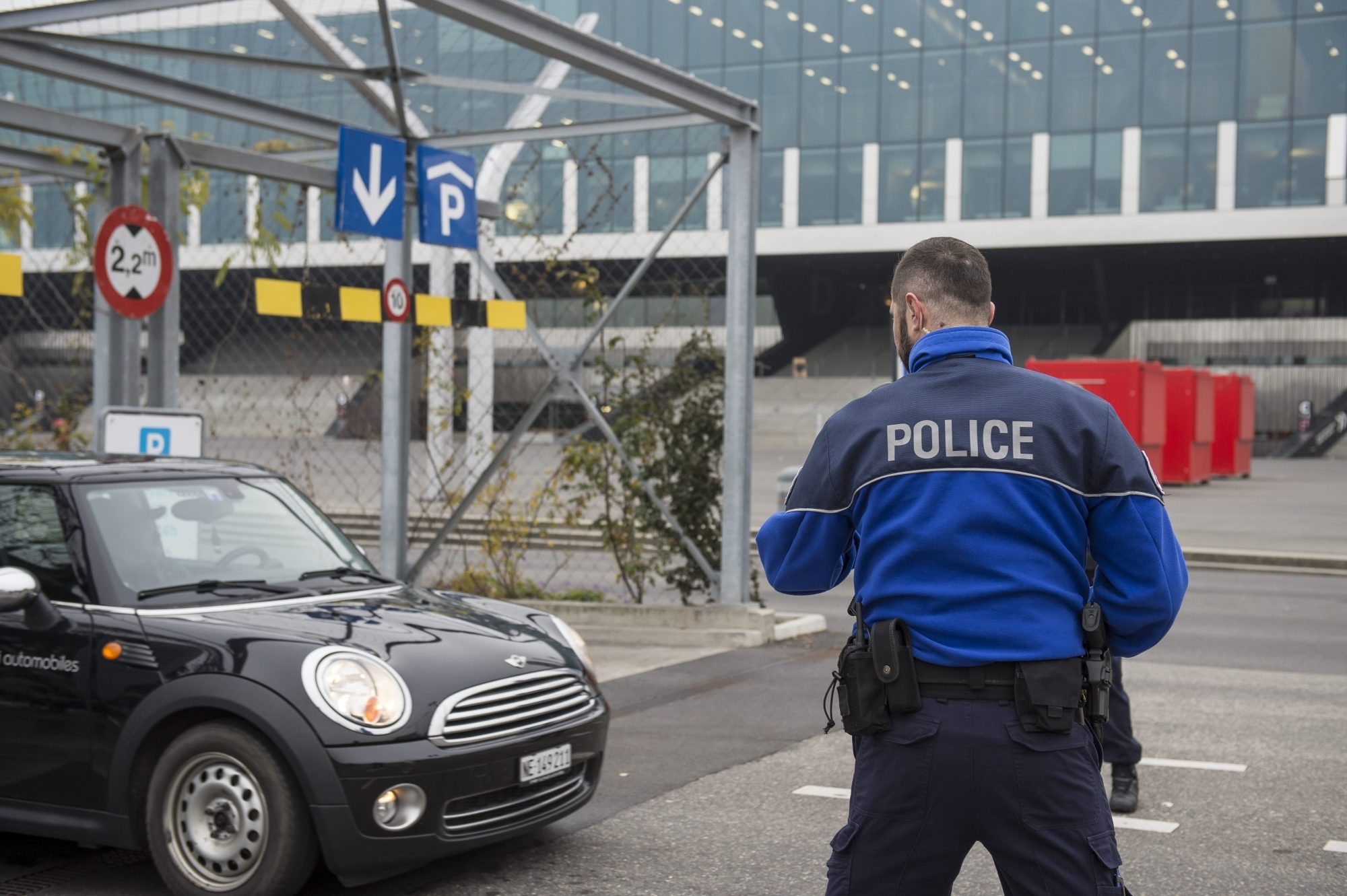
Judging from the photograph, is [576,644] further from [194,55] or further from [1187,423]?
[1187,423]

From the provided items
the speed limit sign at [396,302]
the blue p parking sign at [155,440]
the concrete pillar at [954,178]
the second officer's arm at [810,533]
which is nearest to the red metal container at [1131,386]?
the speed limit sign at [396,302]

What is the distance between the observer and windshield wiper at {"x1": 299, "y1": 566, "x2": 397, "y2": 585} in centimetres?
531

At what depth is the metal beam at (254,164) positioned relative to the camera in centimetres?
891

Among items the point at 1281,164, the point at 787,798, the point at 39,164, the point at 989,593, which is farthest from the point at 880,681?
the point at 1281,164

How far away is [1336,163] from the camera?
43.1m

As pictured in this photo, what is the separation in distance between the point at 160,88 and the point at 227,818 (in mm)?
6117

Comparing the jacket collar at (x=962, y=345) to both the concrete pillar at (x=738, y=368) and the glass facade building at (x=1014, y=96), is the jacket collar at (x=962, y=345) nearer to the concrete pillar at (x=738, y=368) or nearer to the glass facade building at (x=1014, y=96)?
the concrete pillar at (x=738, y=368)

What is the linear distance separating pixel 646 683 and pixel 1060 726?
591 centimetres

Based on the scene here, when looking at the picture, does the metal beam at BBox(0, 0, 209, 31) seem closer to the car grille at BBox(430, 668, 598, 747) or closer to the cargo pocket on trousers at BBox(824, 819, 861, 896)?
the car grille at BBox(430, 668, 598, 747)

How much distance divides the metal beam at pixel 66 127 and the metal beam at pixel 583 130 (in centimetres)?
229

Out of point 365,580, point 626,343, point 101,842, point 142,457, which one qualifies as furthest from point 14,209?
point 101,842

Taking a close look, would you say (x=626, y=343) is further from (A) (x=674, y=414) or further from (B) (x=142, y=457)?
(B) (x=142, y=457)

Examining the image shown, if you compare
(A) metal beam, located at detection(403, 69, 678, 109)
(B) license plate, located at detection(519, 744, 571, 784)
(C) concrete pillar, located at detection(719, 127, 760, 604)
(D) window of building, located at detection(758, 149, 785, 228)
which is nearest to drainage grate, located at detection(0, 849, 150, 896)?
(B) license plate, located at detection(519, 744, 571, 784)

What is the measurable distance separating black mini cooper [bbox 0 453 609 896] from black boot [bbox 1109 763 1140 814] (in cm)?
219
